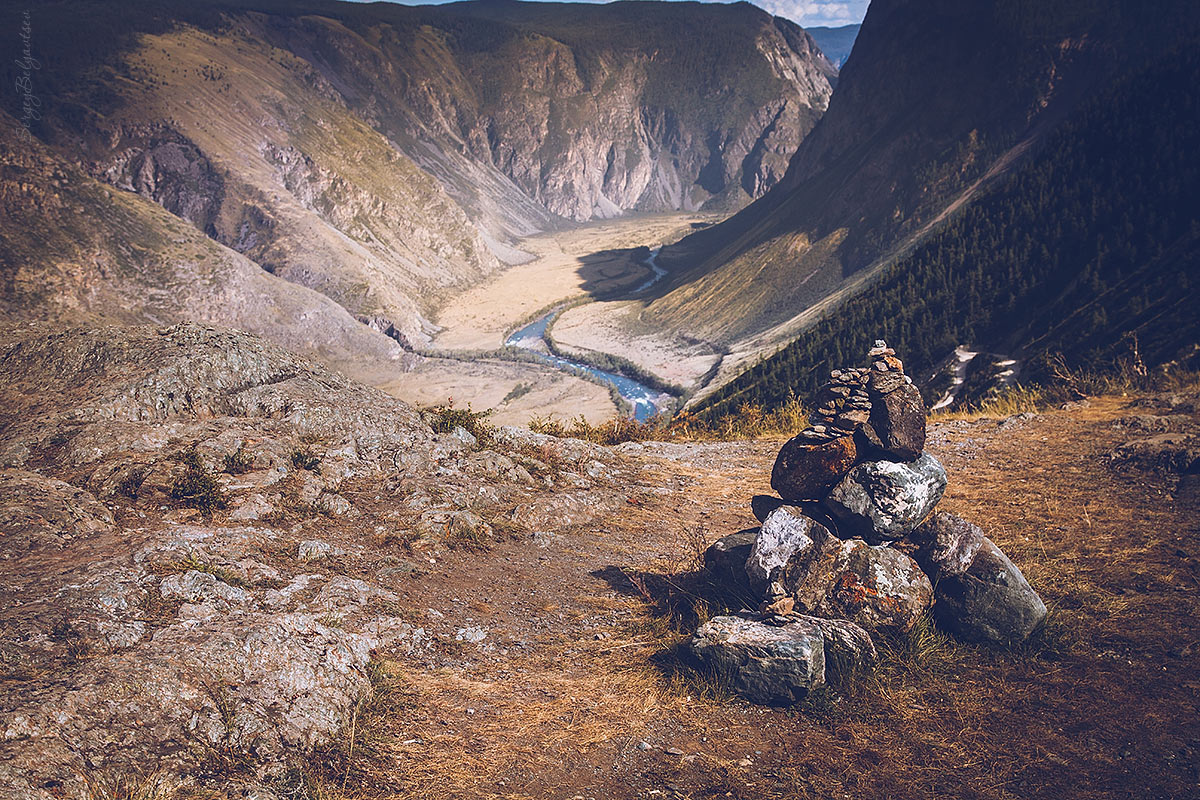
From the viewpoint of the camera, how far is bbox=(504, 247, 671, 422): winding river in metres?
56.8

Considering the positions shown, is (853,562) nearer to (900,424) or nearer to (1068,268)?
(900,424)

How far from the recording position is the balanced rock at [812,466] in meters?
7.11

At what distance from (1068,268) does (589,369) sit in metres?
49.5

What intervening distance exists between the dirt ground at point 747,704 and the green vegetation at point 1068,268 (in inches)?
436

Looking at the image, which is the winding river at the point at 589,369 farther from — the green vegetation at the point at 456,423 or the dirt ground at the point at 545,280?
the green vegetation at the point at 456,423

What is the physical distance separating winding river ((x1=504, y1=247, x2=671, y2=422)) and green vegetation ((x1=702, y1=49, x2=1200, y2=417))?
50.2 feet

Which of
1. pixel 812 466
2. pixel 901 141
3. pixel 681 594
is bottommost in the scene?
pixel 681 594

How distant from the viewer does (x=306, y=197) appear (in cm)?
9206

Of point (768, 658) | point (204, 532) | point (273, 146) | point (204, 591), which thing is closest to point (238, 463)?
point (204, 532)

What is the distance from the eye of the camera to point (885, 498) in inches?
268

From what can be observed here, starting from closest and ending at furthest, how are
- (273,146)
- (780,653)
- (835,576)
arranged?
(780,653) < (835,576) < (273,146)

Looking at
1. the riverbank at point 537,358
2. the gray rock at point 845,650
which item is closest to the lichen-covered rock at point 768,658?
the gray rock at point 845,650

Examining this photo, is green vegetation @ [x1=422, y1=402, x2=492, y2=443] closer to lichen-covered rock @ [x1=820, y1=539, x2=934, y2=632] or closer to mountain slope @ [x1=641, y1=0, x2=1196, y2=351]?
lichen-covered rock @ [x1=820, y1=539, x2=934, y2=632]

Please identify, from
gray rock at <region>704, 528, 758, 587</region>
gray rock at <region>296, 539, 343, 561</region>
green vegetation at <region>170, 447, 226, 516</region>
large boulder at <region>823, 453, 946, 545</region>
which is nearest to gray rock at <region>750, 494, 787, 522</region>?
gray rock at <region>704, 528, 758, 587</region>
